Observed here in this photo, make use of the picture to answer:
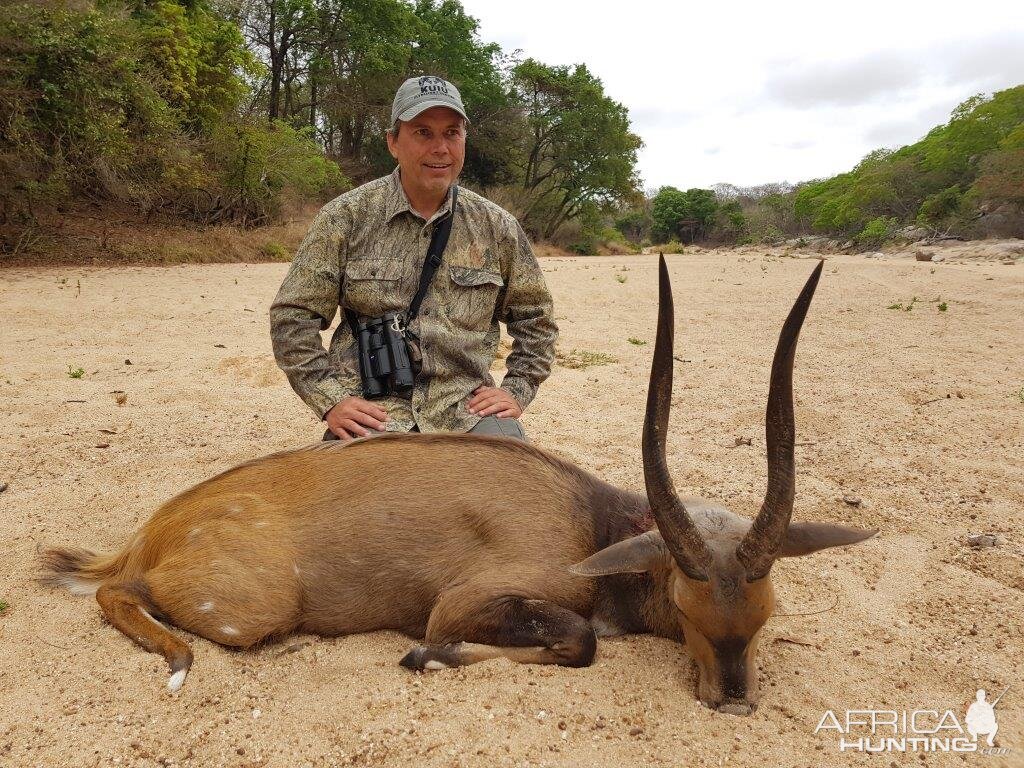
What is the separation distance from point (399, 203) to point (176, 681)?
9.89 ft

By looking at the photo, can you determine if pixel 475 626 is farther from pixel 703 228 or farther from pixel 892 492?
pixel 703 228

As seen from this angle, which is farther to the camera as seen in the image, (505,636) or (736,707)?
(505,636)

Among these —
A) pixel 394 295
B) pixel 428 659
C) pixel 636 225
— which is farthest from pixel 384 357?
pixel 636 225

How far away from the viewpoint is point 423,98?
4.52 m

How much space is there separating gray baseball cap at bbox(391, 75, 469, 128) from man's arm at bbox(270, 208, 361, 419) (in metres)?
0.80

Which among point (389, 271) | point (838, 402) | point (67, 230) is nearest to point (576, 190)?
point (67, 230)

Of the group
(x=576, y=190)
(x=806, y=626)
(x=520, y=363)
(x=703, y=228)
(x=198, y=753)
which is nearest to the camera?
(x=198, y=753)

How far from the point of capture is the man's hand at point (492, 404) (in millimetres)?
4676

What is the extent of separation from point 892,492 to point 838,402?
226 centimetres

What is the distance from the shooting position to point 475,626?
3416 millimetres

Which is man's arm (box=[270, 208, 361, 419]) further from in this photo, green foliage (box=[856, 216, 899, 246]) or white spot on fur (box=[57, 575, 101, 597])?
green foliage (box=[856, 216, 899, 246])

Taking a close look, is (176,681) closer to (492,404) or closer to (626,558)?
(626,558)

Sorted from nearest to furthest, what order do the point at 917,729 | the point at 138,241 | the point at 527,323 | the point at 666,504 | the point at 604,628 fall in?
the point at 917,729 → the point at 666,504 → the point at 604,628 → the point at 527,323 → the point at 138,241

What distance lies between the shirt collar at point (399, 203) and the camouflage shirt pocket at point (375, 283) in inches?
12.6
